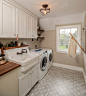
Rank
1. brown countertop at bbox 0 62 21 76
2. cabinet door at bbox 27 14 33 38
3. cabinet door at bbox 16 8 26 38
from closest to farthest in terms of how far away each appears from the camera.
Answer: brown countertop at bbox 0 62 21 76 < cabinet door at bbox 16 8 26 38 < cabinet door at bbox 27 14 33 38

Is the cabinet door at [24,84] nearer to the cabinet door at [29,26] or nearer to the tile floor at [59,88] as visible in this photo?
the tile floor at [59,88]

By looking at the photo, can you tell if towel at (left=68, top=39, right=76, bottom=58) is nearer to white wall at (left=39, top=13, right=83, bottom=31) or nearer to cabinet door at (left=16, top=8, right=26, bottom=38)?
white wall at (left=39, top=13, right=83, bottom=31)

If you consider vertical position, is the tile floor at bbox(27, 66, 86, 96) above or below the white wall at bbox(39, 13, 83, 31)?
below

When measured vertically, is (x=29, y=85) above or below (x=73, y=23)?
below

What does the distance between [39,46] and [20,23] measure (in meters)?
1.98

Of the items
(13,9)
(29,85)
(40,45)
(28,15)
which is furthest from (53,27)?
(29,85)

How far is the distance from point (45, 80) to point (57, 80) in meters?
0.41

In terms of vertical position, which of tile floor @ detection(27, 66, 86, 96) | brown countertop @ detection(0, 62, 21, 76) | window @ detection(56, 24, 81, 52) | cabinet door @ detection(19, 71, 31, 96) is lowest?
tile floor @ detection(27, 66, 86, 96)

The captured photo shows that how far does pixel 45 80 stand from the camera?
7.65 feet

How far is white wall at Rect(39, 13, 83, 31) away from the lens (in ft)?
9.33

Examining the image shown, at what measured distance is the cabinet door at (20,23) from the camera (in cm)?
190

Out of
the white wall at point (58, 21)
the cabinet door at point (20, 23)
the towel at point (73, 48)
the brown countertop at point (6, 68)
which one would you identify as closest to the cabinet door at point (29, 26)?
the cabinet door at point (20, 23)

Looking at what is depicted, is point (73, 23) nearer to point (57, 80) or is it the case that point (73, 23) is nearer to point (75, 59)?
point (75, 59)

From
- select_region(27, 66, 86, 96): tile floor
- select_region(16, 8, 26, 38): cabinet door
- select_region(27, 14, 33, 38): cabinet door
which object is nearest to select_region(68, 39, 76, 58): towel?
select_region(27, 66, 86, 96): tile floor
